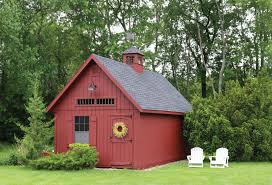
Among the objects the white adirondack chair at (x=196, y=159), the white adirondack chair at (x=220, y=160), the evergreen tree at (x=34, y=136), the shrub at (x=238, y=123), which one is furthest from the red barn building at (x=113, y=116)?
the white adirondack chair at (x=220, y=160)

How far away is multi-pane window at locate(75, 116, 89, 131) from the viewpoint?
20531mm

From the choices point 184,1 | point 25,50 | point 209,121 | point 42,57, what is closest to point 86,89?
point 209,121

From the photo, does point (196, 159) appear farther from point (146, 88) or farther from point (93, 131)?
point (93, 131)

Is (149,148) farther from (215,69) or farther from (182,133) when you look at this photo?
(215,69)

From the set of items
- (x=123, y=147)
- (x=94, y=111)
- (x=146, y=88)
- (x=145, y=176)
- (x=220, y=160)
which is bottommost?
(x=145, y=176)

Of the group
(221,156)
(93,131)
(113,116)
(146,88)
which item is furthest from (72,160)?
(221,156)

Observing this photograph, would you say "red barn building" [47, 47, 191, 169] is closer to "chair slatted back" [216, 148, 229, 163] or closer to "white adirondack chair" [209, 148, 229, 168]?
"white adirondack chair" [209, 148, 229, 168]

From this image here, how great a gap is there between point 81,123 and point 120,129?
205 centimetres

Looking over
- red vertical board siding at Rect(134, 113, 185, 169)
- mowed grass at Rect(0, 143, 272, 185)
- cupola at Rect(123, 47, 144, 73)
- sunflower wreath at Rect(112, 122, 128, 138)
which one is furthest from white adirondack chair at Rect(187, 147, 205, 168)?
cupola at Rect(123, 47, 144, 73)

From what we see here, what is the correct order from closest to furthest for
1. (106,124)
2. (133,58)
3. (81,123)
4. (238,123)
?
1. (106,124)
2. (81,123)
3. (238,123)
4. (133,58)

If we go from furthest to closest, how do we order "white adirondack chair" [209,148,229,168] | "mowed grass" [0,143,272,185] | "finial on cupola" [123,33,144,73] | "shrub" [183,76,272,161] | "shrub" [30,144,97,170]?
"finial on cupola" [123,33,144,73] → "shrub" [183,76,272,161] → "white adirondack chair" [209,148,229,168] → "shrub" [30,144,97,170] → "mowed grass" [0,143,272,185]

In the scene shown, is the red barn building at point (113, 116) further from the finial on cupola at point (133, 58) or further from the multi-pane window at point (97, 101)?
the finial on cupola at point (133, 58)

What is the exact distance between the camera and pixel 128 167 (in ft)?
63.5

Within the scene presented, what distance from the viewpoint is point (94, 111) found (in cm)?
2036
